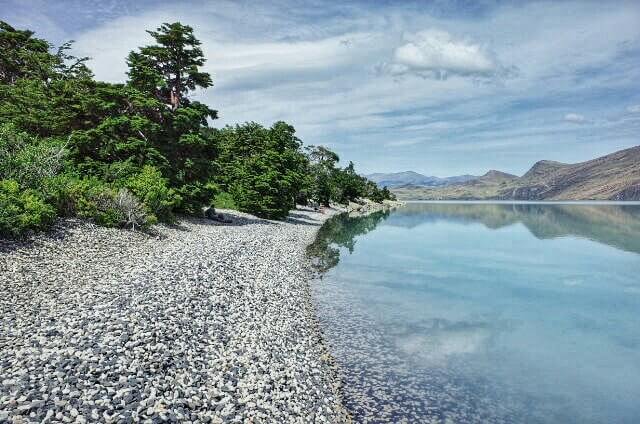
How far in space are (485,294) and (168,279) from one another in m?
23.3

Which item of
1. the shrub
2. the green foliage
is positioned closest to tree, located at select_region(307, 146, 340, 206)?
the green foliage

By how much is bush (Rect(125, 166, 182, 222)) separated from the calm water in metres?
15.2

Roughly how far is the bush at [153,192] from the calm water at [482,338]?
15244mm

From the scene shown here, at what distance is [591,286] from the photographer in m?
35.5

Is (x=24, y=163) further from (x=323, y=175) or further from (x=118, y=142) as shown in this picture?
(x=323, y=175)

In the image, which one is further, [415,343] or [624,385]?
[415,343]

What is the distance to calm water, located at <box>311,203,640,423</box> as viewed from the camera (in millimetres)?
14406

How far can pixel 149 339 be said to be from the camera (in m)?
13.1

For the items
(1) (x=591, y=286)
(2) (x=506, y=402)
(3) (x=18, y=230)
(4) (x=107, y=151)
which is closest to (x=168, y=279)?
(3) (x=18, y=230)

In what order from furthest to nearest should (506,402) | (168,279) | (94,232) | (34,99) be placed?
(34,99)
(94,232)
(168,279)
(506,402)

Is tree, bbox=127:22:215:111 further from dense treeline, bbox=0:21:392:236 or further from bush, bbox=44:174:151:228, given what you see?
bush, bbox=44:174:151:228

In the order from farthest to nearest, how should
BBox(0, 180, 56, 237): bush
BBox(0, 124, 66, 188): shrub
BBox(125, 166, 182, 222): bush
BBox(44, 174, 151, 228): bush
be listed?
Result: BBox(125, 166, 182, 222): bush
BBox(44, 174, 151, 228): bush
BBox(0, 124, 66, 188): shrub
BBox(0, 180, 56, 237): bush

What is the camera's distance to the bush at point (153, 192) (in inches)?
1335

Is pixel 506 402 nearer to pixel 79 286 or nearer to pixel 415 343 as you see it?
pixel 415 343
